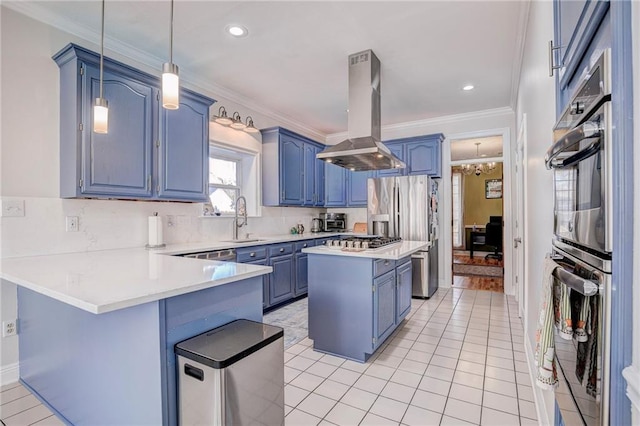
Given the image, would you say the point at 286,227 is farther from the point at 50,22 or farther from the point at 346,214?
the point at 50,22

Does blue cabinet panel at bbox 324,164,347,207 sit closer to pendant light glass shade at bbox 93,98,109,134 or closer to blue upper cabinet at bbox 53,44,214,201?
blue upper cabinet at bbox 53,44,214,201

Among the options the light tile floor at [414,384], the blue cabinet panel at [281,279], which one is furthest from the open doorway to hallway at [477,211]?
the blue cabinet panel at [281,279]

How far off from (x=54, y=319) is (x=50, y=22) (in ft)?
7.32

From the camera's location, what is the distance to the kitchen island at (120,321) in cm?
123

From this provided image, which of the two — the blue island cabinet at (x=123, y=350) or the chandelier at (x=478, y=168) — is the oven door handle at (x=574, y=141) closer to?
the blue island cabinet at (x=123, y=350)

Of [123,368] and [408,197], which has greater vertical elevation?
[408,197]

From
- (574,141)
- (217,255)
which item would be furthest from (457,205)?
(574,141)

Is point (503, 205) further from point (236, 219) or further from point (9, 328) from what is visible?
point (9, 328)

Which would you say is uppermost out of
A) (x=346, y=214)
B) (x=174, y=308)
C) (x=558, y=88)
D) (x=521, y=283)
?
(x=558, y=88)

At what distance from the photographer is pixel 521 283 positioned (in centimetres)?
353

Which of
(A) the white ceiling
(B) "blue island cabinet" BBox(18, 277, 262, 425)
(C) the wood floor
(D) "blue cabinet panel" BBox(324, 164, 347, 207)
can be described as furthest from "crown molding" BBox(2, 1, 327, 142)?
(C) the wood floor

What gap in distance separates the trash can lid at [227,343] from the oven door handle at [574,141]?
1.29m

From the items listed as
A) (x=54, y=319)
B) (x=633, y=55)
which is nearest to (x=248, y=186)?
(x=54, y=319)

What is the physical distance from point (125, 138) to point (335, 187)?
138 inches
